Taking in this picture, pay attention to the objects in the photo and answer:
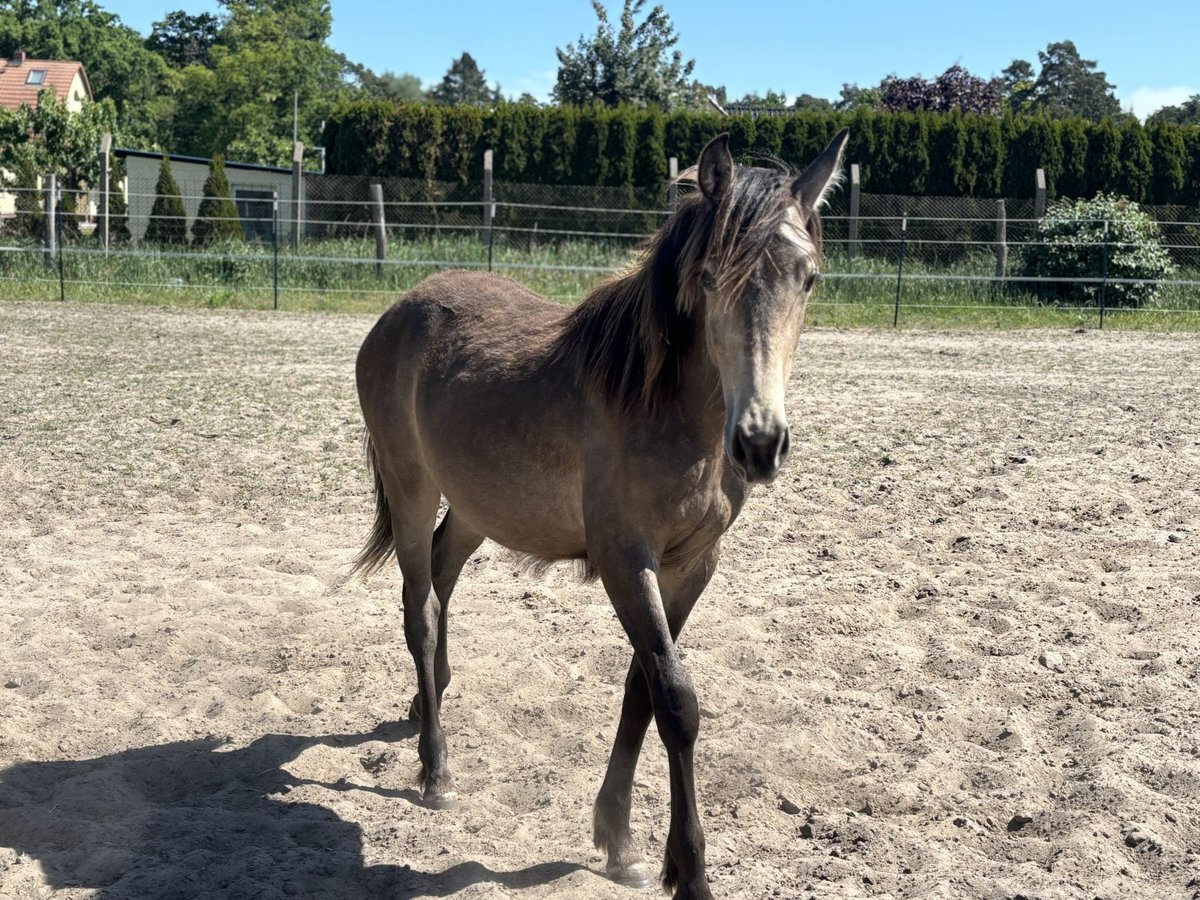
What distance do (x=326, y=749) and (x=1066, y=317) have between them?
52.7 ft

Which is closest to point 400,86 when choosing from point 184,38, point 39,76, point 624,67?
point 184,38

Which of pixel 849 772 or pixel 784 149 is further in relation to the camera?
pixel 784 149

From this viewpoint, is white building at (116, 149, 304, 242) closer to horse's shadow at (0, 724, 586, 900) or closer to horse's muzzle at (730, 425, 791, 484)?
horse's shadow at (0, 724, 586, 900)

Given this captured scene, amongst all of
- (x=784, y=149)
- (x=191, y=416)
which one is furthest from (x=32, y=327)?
(x=784, y=149)

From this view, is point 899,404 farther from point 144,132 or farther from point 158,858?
point 144,132

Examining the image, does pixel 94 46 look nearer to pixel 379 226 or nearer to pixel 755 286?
pixel 379 226

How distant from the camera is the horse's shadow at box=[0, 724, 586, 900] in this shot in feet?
10.2

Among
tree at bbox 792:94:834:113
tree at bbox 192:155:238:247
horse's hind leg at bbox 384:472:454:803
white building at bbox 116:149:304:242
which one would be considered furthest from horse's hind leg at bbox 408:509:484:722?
tree at bbox 792:94:834:113

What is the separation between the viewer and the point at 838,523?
6512mm

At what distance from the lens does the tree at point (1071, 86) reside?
61062mm

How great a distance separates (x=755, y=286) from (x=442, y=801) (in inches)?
82.1

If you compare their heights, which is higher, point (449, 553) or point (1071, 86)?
point (1071, 86)

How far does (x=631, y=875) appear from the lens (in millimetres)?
3281

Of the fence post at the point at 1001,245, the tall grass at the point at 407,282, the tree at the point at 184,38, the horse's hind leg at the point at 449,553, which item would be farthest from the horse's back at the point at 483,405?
the tree at the point at 184,38
